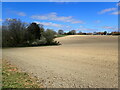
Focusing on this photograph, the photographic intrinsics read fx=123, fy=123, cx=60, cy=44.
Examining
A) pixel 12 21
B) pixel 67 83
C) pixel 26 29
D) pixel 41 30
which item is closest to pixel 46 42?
pixel 41 30

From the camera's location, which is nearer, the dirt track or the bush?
the dirt track

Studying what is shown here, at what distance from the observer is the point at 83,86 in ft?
12.9

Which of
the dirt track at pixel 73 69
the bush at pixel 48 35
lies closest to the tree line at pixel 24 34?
the bush at pixel 48 35

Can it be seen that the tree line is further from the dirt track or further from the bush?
the dirt track

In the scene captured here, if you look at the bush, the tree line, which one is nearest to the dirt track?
the tree line

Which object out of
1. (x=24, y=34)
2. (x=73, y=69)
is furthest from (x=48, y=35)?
(x=73, y=69)

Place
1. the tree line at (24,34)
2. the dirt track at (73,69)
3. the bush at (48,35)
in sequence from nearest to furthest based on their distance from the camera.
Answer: the dirt track at (73,69)
the tree line at (24,34)
the bush at (48,35)

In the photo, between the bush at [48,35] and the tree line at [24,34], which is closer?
the tree line at [24,34]

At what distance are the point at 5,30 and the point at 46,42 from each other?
991 cm

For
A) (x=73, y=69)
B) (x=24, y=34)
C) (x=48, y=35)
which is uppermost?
(x=24, y=34)

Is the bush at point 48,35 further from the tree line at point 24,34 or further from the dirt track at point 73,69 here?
the dirt track at point 73,69

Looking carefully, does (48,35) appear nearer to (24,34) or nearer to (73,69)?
(24,34)

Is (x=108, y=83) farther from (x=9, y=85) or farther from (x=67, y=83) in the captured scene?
(x=9, y=85)

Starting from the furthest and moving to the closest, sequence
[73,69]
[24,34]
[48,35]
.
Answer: [48,35] < [24,34] < [73,69]
